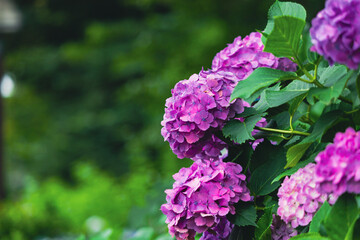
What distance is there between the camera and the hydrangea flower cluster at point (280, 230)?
1242 mm

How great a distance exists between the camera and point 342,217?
0.98 m

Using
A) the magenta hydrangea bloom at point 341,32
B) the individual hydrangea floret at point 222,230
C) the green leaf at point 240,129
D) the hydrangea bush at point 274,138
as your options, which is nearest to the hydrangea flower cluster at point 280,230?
the hydrangea bush at point 274,138

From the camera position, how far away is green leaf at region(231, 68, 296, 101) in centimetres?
113

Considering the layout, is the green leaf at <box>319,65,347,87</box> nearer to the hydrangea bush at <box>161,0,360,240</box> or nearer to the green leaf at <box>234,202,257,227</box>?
the hydrangea bush at <box>161,0,360,240</box>

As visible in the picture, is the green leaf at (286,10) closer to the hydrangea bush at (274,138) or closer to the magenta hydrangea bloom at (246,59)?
the hydrangea bush at (274,138)

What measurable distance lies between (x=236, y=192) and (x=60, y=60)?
592 inches

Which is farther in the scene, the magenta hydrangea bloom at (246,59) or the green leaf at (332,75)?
the magenta hydrangea bloom at (246,59)

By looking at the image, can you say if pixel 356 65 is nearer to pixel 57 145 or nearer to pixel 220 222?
pixel 220 222

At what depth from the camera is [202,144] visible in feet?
4.24

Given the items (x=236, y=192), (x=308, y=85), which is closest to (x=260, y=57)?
(x=308, y=85)

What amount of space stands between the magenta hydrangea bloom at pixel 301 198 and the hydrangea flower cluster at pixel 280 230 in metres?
0.09

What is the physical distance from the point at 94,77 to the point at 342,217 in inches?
578

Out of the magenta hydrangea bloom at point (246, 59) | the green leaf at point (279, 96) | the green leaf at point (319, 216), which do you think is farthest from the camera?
the magenta hydrangea bloom at point (246, 59)

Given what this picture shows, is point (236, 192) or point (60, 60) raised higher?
point (60, 60)
